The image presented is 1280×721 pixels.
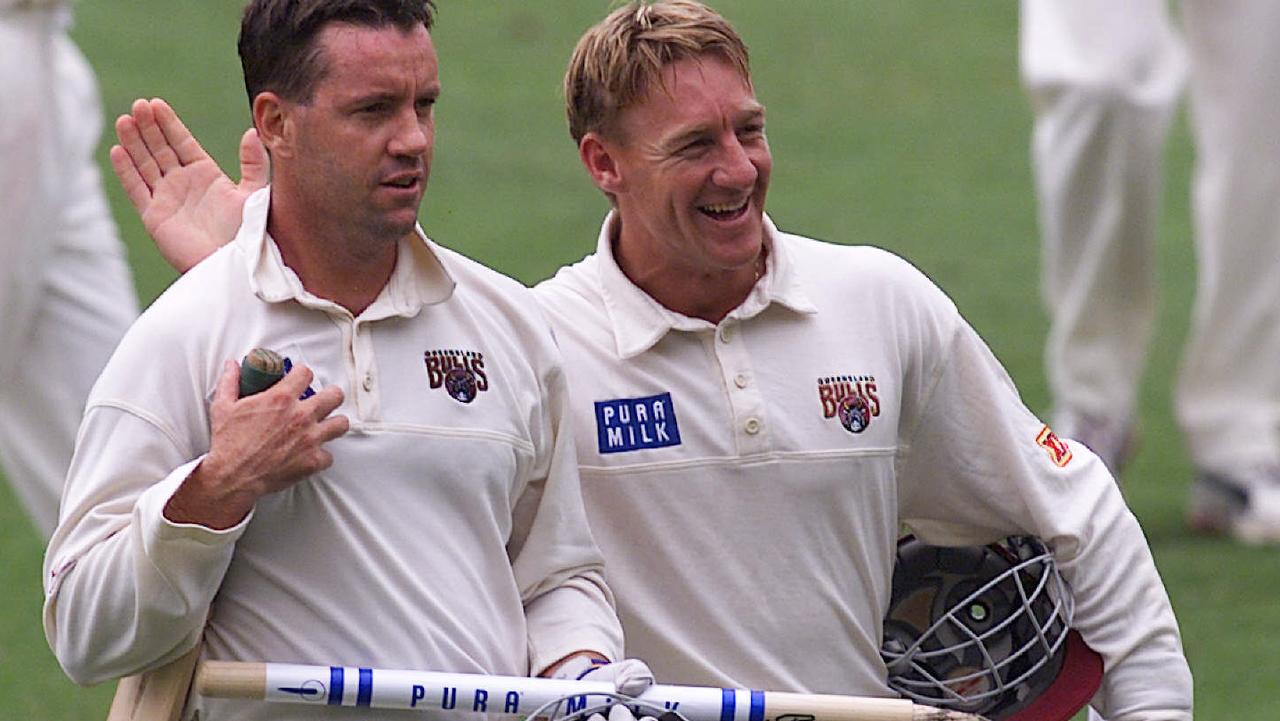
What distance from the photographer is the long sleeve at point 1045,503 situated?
186 inches

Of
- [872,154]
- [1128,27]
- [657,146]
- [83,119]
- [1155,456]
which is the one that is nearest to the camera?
[657,146]

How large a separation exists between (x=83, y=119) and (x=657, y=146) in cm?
307

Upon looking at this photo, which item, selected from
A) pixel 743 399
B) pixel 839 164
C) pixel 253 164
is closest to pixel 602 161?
pixel 743 399

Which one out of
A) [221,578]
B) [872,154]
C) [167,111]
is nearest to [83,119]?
[167,111]

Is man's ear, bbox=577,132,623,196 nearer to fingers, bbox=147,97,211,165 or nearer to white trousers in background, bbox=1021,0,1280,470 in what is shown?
fingers, bbox=147,97,211,165

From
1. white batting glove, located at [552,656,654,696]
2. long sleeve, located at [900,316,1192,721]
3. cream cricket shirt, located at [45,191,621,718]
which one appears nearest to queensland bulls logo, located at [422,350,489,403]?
cream cricket shirt, located at [45,191,621,718]

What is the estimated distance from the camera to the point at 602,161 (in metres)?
4.73

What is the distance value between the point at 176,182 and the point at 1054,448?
4.96ft

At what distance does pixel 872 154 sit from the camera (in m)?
12.8

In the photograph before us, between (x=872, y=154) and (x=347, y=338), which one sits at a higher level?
(x=347, y=338)

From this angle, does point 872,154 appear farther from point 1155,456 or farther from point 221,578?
point 221,578

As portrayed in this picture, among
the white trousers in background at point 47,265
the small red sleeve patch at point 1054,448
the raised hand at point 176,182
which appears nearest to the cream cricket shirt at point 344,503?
the raised hand at point 176,182

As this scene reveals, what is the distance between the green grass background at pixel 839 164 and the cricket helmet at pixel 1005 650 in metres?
2.46

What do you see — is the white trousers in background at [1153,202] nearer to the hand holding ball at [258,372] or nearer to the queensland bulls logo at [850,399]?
the queensland bulls logo at [850,399]
